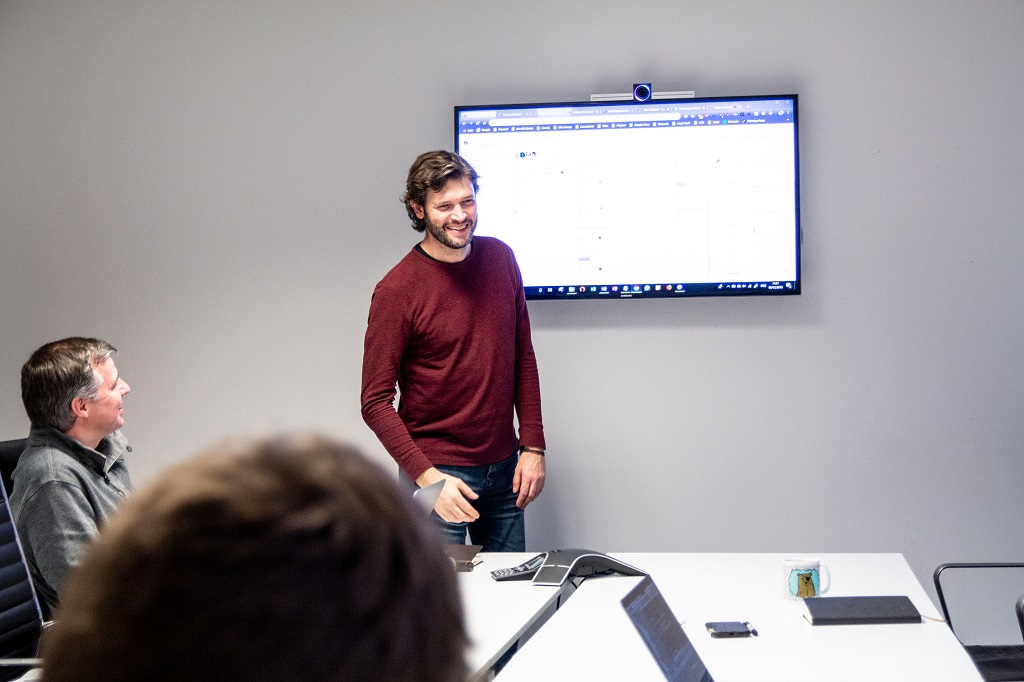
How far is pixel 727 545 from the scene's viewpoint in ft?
11.5

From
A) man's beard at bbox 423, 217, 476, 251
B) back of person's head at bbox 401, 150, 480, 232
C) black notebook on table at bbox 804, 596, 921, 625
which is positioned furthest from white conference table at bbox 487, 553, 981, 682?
back of person's head at bbox 401, 150, 480, 232

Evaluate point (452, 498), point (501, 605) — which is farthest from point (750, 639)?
point (452, 498)

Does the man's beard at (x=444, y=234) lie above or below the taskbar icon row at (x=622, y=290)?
above

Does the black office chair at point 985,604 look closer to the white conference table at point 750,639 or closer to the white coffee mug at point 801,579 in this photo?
the white conference table at point 750,639

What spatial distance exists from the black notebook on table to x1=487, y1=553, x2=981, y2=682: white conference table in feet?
0.06

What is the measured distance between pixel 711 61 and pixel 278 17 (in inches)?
66.5

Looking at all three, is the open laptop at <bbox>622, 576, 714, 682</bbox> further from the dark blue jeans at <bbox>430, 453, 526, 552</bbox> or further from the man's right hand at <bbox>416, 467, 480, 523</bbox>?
the dark blue jeans at <bbox>430, 453, 526, 552</bbox>

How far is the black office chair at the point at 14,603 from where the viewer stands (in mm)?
2158

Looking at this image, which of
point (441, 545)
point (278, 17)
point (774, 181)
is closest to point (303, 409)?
point (278, 17)

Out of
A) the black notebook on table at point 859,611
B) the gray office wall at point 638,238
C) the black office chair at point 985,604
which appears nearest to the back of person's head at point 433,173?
the gray office wall at point 638,238

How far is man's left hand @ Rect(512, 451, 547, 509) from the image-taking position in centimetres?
281

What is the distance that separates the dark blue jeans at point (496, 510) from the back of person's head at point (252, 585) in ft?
A: 7.95

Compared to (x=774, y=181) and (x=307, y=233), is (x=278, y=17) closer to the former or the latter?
(x=307, y=233)

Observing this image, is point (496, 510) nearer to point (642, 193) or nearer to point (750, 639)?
point (750, 639)
